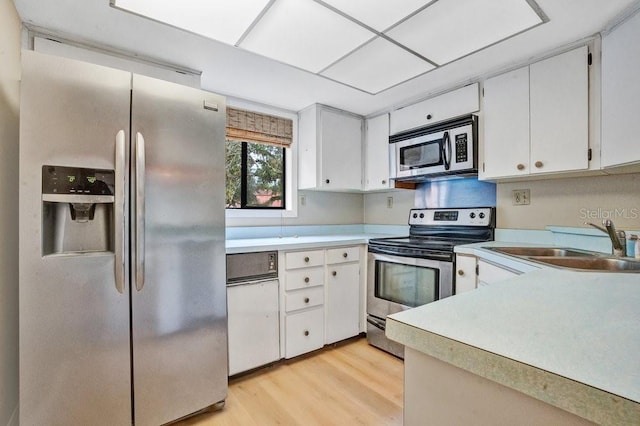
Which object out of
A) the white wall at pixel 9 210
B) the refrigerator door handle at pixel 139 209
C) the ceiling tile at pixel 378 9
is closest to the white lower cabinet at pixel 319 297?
the refrigerator door handle at pixel 139 209

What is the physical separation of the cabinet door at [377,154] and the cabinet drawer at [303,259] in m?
0.99

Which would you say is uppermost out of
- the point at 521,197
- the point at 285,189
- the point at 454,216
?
the point at 285,189

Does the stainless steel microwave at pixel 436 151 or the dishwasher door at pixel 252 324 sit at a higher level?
the stainless steel microwave at pixel 436 151

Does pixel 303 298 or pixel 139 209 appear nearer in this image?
pixel 139 209

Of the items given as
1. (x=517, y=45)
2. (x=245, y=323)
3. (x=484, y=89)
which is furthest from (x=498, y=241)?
(x=245, y=323)

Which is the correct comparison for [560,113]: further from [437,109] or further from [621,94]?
[437,109]

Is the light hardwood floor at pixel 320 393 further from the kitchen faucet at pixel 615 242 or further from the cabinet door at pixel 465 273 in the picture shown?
the kitchen faucet at pixel 615 242

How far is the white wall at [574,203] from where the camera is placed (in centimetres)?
182

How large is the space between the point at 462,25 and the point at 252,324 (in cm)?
219

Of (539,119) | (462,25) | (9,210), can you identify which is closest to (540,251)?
(539,119)

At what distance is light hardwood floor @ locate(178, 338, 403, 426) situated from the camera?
1673 mm

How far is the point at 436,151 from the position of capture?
2436 mm

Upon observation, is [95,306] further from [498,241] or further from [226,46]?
[498,241]

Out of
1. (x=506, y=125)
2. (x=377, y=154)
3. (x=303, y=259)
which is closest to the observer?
(x=506, y=125)
